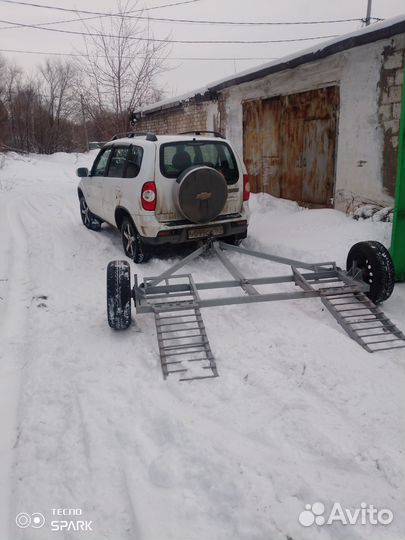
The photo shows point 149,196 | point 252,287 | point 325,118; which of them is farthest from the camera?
point 325,118

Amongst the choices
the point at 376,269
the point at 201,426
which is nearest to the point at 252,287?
the point at 376,269

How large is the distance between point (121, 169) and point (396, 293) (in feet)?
14.4

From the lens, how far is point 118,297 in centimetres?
415

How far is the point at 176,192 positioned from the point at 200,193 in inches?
12.8

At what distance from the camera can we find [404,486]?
2.31 meters

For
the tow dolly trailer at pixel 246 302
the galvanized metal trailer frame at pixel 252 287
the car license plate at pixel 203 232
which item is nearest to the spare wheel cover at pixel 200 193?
the car license plate at pixel 203 232

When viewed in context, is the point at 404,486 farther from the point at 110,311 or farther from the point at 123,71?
the point at 123,71

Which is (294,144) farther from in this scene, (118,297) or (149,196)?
(118,297)

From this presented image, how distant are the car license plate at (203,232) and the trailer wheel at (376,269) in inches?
90.6

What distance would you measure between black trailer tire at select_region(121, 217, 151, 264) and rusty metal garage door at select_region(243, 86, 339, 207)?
4.07 m

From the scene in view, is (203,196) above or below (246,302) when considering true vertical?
above

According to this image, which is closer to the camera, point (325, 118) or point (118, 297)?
point (118, 297)

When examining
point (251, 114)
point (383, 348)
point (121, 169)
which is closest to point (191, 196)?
point (121, 169)

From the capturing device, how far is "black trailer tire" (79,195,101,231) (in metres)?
8.88
